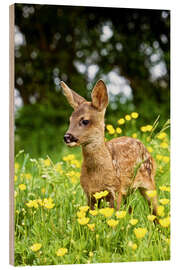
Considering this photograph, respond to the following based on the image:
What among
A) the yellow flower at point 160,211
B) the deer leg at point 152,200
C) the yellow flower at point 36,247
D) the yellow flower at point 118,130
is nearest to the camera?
the yellow flower at point 36,247

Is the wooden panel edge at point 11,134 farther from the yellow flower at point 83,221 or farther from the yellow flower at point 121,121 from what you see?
the yellow flower at point 121,121

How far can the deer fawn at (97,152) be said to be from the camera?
3197 mm

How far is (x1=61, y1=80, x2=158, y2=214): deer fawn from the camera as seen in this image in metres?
3.20

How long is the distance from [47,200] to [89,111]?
1.98ft

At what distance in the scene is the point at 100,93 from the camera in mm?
3264

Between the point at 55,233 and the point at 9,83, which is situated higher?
the point at 9,83

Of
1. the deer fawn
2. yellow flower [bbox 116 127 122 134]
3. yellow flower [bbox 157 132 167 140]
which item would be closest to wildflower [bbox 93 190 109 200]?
the deer fawn

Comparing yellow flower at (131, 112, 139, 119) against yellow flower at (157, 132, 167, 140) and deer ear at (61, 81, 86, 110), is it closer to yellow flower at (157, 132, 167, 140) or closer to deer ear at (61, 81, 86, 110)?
yellow flower at (157, 132, 167, 140)

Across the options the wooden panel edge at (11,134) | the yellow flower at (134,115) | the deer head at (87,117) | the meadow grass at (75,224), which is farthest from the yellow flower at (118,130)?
the wooden panel edge at (11,134)

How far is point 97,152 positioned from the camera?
3.23 metres

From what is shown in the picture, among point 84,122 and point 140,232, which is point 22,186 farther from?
point 140,232

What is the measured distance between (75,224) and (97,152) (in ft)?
1.49
